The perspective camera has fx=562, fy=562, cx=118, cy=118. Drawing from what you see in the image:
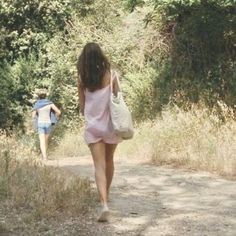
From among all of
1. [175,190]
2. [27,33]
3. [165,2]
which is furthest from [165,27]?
[175,190]

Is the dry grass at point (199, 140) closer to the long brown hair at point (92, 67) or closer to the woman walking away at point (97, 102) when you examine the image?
the woman walking away at point (97, 102)

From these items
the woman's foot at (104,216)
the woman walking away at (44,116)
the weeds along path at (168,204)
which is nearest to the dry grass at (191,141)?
the weeds along path at (168,204)

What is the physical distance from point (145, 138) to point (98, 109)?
6.20 metres

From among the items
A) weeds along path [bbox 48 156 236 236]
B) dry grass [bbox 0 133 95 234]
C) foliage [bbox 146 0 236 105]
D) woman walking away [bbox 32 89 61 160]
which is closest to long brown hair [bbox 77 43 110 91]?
dry grass [bbox 0 133 95 234]

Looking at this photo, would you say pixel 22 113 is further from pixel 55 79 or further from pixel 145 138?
pixel 145 138

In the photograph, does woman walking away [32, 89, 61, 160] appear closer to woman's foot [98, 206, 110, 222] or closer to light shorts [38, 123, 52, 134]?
light shorts [38, 123, 52, 134]

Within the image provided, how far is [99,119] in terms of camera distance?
5.78 metres

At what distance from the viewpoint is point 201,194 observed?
7172 mm

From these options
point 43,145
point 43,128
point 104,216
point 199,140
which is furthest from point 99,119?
point 43,128

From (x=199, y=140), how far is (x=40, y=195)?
4.84 m

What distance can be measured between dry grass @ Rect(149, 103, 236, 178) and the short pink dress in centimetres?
328

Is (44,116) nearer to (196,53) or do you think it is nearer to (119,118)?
(196,53)

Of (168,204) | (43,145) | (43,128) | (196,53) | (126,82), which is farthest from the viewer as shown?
(126,82)

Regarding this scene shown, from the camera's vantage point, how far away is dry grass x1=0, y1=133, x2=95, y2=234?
5531mm
